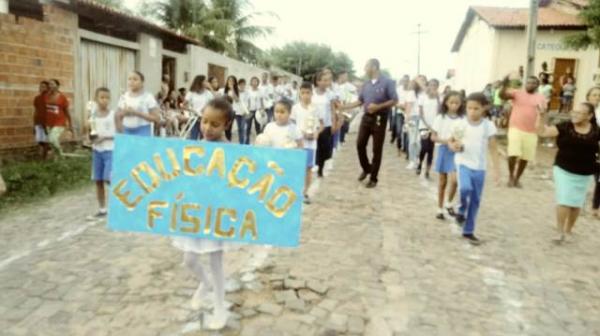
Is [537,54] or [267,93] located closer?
[267,93]

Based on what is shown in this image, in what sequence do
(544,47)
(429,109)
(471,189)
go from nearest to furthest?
(471,189)
(429,109)
(544,47)

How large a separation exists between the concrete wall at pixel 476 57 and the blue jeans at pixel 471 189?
23907 mm

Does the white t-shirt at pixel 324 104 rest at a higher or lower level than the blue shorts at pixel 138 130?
higher

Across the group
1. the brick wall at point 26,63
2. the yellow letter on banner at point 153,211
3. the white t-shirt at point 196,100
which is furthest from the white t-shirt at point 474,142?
the brick wall at point 26,63

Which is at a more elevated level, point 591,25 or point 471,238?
point 591,25

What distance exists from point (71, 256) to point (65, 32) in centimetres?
767

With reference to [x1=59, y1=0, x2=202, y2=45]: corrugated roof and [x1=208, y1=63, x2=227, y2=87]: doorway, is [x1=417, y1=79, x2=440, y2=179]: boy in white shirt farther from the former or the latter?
[x1=208, y1=63, x2=227, y2=87]: doorway

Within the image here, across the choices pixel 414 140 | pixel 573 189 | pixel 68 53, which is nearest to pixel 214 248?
pixel 573 189

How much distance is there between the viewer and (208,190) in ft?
10.9

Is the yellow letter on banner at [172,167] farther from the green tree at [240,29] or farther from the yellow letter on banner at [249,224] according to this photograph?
the green tree at [240,29]

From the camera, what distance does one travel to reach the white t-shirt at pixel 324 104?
846 centimetres

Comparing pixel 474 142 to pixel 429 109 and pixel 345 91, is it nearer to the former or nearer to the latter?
pixel 429 109

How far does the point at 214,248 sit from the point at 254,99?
35.6 feet

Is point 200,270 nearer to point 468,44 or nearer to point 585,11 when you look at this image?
point 585,11
